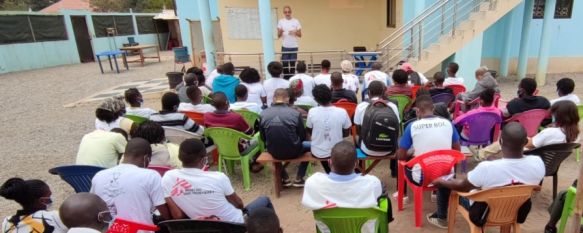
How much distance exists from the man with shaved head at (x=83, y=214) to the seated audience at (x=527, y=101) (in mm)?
4706

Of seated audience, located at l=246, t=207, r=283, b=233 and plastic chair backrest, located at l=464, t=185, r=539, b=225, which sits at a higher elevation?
seated audience, located at l=246, t=207, r=283, b=233

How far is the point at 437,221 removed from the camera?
3.55 metres

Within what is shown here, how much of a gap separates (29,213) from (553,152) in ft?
14.0

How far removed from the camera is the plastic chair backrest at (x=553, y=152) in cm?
328

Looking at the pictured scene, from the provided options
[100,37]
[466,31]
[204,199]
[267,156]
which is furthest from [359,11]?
[100,37]

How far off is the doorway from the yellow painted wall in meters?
13.9

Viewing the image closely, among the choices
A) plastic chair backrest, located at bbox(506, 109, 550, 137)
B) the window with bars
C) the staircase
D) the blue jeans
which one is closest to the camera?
plastic chair backrest, located at bbox(506, 109, 550, 137)

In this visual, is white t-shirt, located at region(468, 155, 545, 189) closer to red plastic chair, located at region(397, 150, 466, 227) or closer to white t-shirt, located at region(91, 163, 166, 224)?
red plastic chair, located at region(397, 150, 466, 227)

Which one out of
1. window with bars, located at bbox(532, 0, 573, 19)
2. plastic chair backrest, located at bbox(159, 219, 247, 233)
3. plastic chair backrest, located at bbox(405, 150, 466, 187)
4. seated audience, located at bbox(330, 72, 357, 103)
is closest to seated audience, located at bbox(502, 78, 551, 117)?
plastic chair backrest, located at bbox(405, 150, 466, 187)

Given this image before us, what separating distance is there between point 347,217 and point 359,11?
1114cm

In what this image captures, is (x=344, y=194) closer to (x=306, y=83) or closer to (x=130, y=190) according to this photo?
(x=130, y=190)

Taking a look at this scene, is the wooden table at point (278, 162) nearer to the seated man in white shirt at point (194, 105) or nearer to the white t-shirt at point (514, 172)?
the seated man in white shirt at point (194, 105)

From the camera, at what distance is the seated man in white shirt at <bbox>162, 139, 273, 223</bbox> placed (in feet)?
8.63

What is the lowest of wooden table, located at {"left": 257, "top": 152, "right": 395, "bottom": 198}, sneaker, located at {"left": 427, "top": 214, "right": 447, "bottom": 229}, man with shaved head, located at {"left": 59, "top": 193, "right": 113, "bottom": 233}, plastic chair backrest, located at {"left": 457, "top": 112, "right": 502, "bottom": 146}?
sneaker, located at {"left": 427, "top": 214, "right": 447, "bottom": 229}
